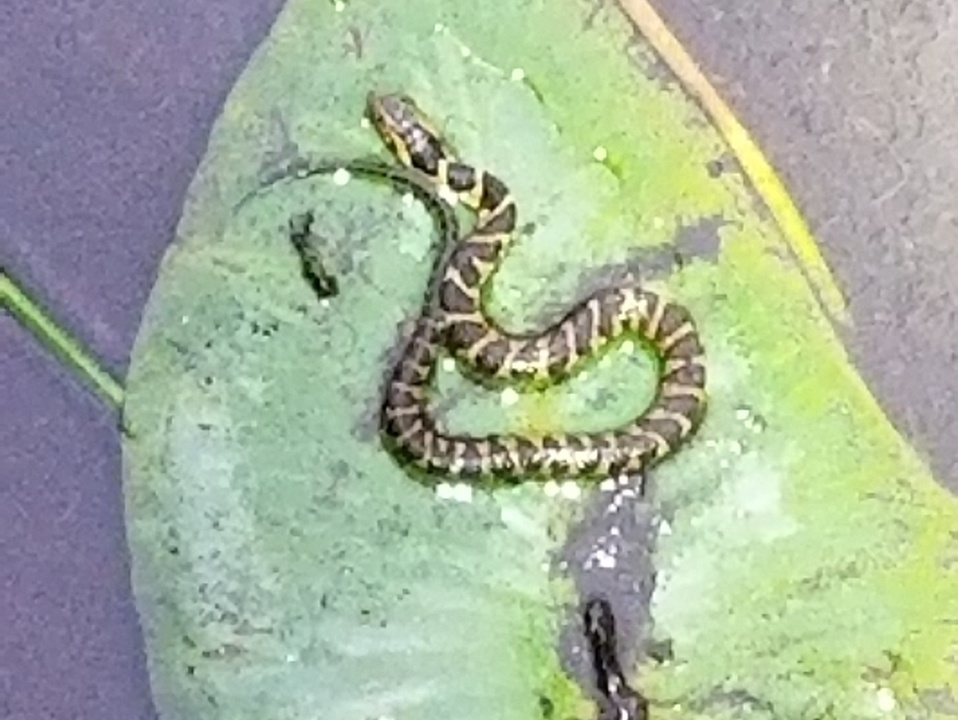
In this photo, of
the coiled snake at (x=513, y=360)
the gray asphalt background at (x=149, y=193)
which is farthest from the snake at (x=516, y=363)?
the gray asphalt background at (x=149, y=193)

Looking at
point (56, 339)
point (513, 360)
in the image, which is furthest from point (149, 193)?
point (513, 360)

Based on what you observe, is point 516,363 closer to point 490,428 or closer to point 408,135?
point 490,428

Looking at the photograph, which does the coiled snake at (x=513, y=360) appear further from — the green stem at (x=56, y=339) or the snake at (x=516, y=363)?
the green stem at (x=56, y=339)

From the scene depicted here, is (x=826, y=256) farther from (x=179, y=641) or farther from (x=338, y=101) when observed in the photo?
(x=179, y=641)

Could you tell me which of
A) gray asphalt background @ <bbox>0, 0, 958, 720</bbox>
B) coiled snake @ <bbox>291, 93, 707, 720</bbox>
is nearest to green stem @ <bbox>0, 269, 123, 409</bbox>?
gray asphalt background @ <bbox>0, 0, 958, 720</bbox>

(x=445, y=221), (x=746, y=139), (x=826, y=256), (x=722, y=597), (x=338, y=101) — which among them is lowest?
(x=722, y=597)

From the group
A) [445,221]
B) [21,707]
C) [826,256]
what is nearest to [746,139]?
[826,256]
